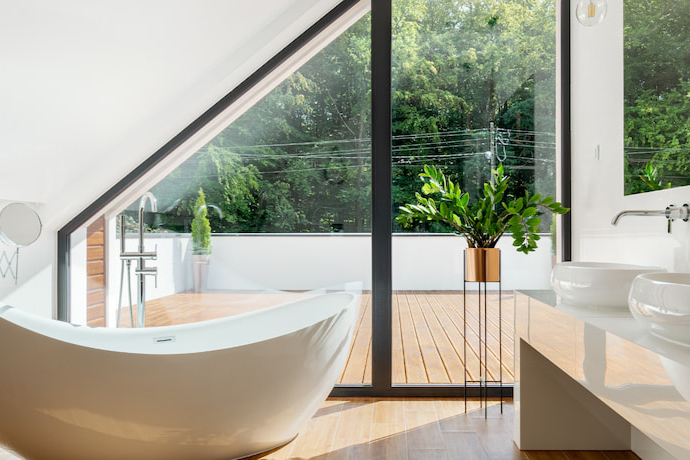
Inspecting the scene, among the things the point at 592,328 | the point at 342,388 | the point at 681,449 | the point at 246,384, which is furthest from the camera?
the point at 342,388

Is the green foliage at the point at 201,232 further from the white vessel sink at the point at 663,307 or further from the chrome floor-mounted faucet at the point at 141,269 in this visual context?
the white vessel sink at the point at 663,307

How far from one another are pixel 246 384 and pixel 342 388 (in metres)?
1.12

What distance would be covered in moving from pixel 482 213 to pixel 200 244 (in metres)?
1.69

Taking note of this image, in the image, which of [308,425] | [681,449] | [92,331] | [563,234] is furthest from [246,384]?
[563,234]

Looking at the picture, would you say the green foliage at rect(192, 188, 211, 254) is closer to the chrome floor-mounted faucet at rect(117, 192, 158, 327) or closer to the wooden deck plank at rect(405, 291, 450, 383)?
the chrome floor-mounted faucet at rect(117, 192, 158, 327)

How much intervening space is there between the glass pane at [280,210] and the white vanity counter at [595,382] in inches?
41.1

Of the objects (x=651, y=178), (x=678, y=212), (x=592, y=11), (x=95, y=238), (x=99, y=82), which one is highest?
(x=592, y=11)

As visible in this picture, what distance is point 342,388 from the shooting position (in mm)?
3047

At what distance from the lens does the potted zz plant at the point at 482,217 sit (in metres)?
2.71

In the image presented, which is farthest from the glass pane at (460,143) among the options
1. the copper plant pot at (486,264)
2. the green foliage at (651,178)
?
the green foliage at (651,178)

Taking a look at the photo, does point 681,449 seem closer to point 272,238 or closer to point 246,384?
point 246,384

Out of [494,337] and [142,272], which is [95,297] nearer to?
[142,272]

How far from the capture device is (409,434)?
98.3 inches

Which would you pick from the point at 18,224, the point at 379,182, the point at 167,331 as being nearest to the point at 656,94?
the point at 379,182
